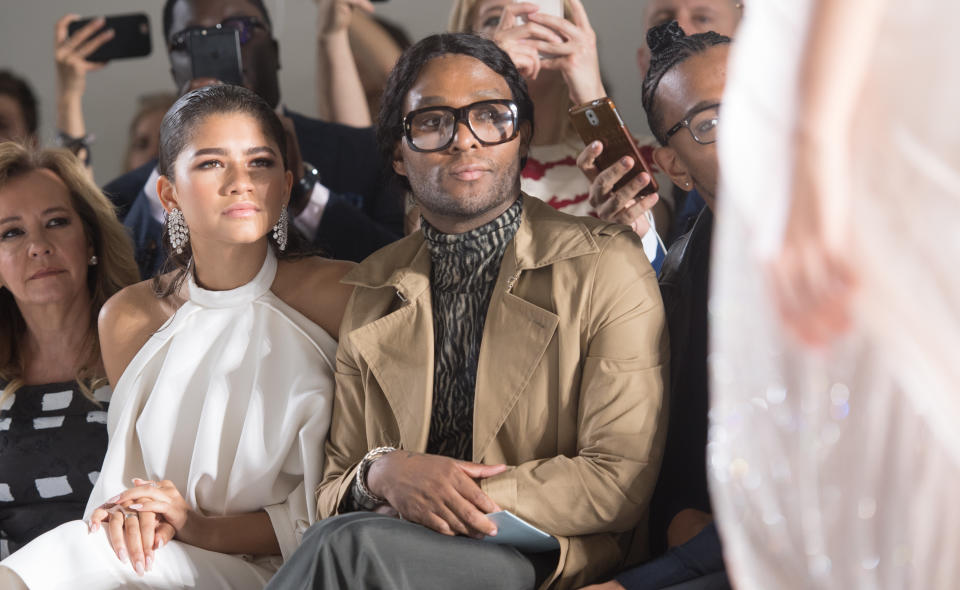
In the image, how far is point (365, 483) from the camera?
1453mm

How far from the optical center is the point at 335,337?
68.9 inches

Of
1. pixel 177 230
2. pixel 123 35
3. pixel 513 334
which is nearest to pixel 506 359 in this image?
pixel 513 334

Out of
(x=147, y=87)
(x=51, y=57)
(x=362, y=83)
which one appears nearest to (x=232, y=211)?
(x=362, y=83)

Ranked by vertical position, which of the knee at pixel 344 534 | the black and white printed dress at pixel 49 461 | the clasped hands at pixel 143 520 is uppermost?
the knee at pixel 344 534

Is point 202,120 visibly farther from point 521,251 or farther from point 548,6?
point 548,6

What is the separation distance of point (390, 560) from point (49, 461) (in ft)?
3.14

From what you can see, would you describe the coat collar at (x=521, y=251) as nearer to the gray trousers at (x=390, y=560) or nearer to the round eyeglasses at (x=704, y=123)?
the round eyeglasses at (x=704, y=123)

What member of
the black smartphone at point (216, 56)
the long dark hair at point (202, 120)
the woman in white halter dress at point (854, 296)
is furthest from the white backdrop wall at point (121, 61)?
the woman in white halter dress at point (854, 296)

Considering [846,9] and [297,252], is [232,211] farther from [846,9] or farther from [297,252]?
[846,9]

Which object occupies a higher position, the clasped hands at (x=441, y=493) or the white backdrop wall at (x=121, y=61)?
the white backdrop wall at (x=121, y=61)

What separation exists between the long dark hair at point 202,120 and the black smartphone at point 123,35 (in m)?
1.20

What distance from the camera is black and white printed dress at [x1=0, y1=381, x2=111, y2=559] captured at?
1.92 m

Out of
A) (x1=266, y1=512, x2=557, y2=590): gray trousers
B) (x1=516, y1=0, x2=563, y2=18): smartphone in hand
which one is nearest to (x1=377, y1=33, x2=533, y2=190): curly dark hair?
(x1=516, y1=0, x2=563, y2=18): smartphone in hand

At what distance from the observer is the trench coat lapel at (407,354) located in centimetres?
149
